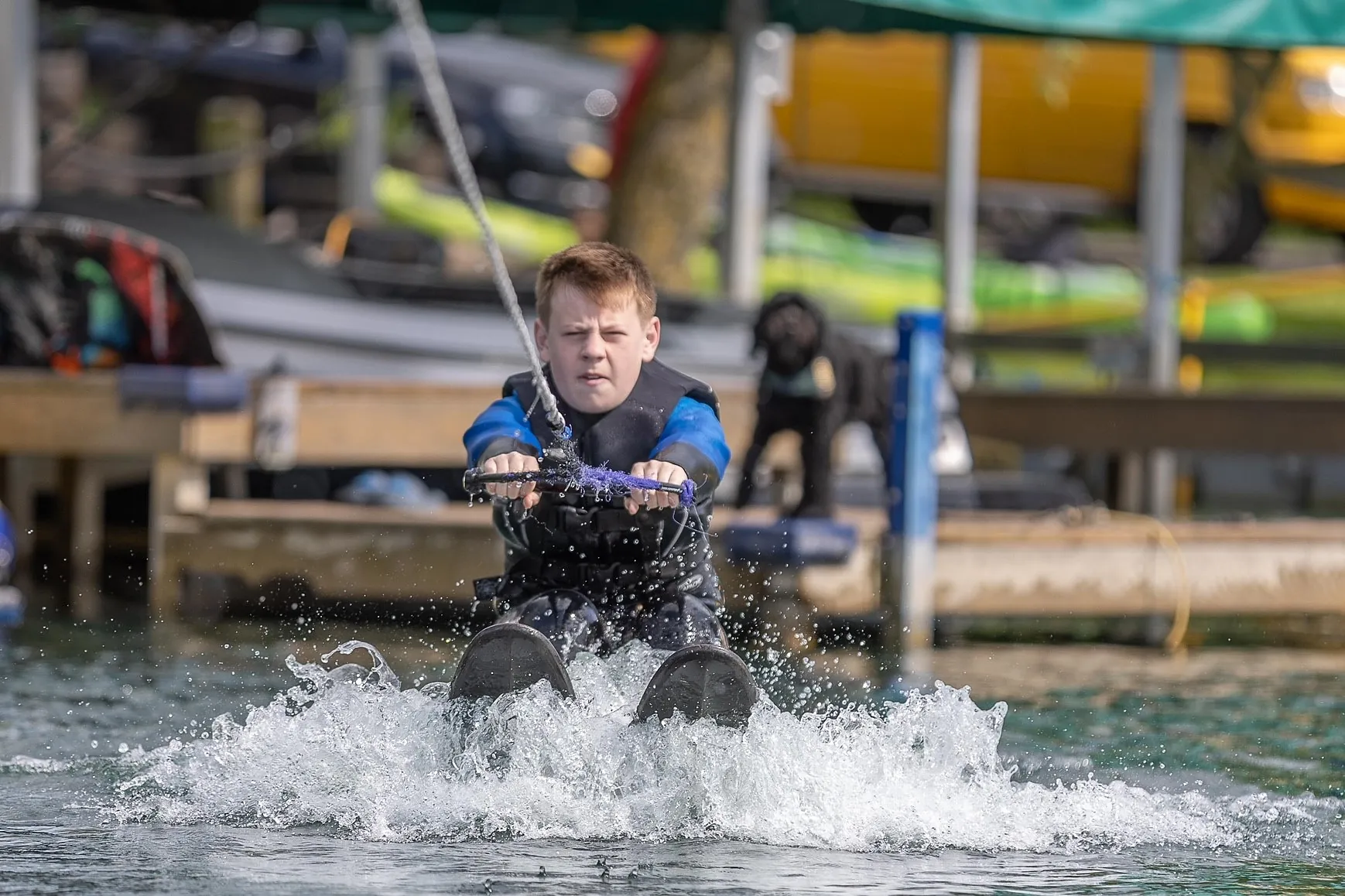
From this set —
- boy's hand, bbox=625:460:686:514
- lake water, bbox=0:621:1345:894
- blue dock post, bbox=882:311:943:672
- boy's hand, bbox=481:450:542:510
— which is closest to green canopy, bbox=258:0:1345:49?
blue dock post, bbox=882:311:943:672

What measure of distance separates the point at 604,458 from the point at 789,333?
3161 millimetres

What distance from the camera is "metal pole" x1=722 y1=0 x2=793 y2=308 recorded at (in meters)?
13.1

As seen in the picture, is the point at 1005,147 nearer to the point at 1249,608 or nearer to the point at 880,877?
the point at 1249,608

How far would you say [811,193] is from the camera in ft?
77.1

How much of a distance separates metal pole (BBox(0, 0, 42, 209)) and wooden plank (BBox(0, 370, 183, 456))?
1881 mm

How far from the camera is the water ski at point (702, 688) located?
500cm

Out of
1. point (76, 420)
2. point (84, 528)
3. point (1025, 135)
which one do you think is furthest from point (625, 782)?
point (1025, 135)

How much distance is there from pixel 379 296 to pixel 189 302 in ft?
7.08

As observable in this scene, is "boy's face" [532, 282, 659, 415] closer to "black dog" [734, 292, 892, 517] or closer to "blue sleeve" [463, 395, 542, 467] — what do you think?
"blue sleeve" [463, 395, 542, 467]

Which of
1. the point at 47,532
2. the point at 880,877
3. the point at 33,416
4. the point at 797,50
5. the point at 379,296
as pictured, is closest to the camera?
the point at 880,877

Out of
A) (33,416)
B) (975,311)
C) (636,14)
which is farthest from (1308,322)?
(33,416)

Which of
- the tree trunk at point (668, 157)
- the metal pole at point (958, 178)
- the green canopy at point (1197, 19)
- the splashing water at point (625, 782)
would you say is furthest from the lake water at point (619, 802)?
the tree trunk at point (668, 157)

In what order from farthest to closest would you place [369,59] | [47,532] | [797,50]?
1. [797,50]
2. [369,59]
3. [47,532]

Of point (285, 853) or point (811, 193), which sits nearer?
point (285, 853)
